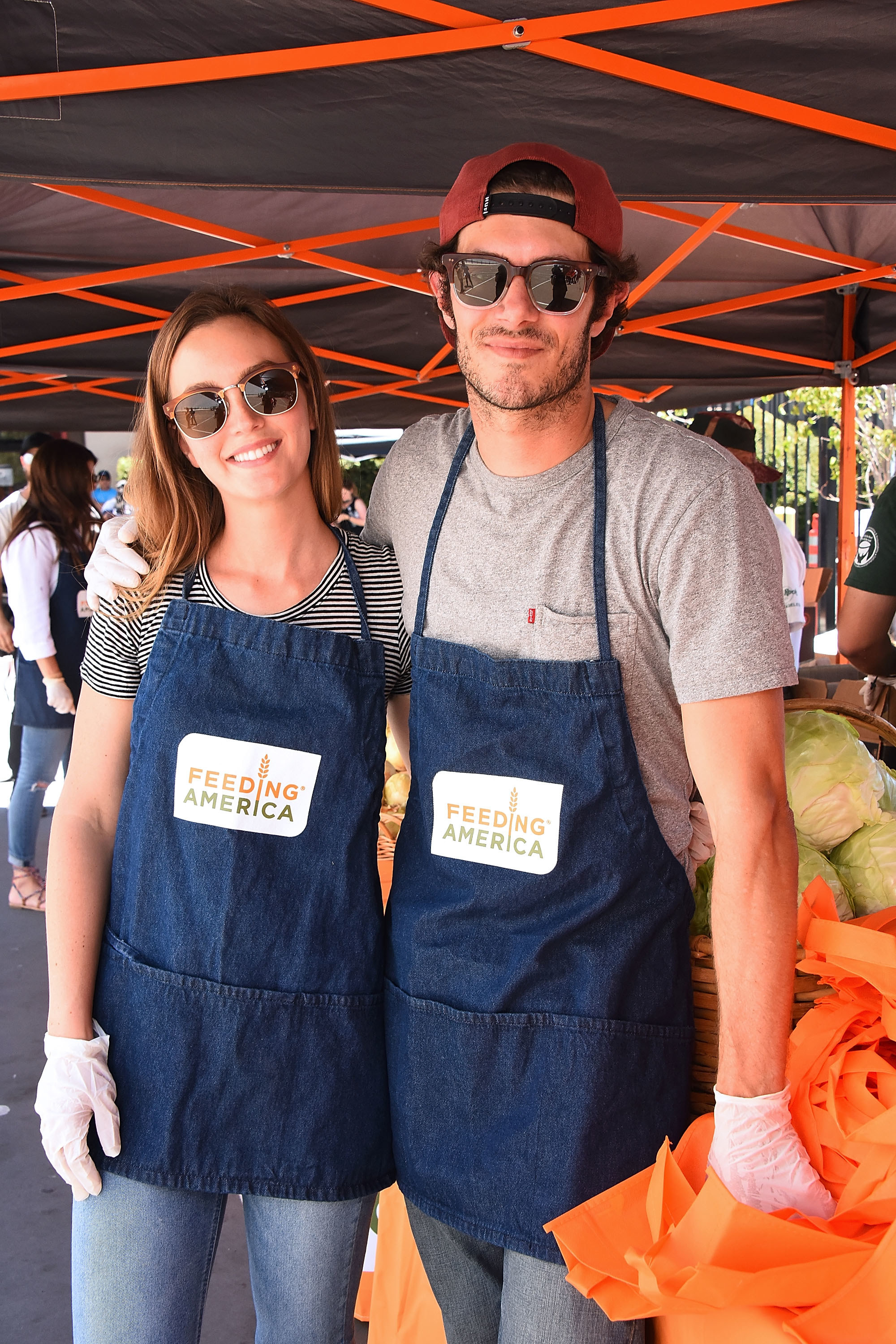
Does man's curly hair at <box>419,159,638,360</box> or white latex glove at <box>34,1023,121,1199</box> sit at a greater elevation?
Answer: man's curly hair at <box>419,159,638,360</box>

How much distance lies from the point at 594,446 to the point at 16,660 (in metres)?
4.27

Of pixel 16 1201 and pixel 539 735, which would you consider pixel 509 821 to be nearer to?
pixel 539 735

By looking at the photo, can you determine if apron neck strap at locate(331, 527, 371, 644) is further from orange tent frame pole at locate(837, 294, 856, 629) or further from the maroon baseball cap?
orange tent frame pole at locate(837, 294, 856, 629)

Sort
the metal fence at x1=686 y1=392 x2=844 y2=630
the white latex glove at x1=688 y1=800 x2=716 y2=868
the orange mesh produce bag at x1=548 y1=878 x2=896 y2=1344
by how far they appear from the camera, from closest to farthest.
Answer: the orange mesh produce bag at x1=548 y1=878 x2=896 y2=1344
the white latex glove at x1=688 y1=800 x2=716 y2=868
the metal fence at x1=686 y1=392 x2=844 y2=630

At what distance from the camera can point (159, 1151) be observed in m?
1.52

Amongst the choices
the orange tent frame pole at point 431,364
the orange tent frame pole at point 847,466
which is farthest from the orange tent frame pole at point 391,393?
the orange tent frame pole at point 847,466

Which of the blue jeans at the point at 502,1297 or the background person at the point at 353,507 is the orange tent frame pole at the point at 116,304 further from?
the background person at the point at 353,507

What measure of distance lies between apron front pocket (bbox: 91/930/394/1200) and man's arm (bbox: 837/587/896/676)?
5.82 ft

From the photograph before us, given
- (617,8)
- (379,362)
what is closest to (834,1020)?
(617,8)

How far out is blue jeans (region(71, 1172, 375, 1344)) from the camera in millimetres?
1476

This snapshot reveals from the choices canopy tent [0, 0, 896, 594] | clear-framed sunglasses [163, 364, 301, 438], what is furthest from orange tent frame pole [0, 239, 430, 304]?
clear-framed sunglasses [163, 364, 301, 438]

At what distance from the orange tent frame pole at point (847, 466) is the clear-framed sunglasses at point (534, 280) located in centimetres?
472

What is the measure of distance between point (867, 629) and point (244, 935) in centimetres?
187

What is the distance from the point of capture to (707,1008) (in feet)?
5.22
